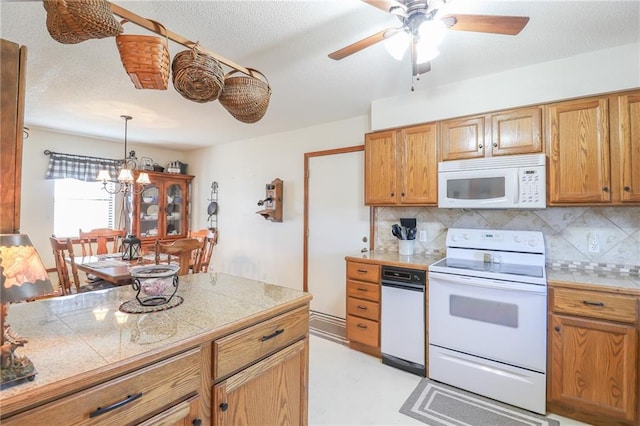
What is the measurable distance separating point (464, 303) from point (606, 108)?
65.1 inches

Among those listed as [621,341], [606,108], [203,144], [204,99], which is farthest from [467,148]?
[203,144]

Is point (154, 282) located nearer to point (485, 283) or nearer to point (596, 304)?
point (485, 283)

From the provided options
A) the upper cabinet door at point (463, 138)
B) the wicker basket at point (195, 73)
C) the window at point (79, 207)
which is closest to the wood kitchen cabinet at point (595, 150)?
the upper cabinet door at point (463, 138)

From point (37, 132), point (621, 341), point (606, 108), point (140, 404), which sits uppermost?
point (37, 132)

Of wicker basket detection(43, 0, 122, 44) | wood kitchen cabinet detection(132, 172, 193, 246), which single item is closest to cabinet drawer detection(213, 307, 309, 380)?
wicker basket detection(43, 0, 122, 44)

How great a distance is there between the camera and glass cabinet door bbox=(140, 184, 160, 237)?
4.89 metres

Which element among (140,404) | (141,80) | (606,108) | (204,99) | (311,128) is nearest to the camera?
(140,404)

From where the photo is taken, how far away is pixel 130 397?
0.90m

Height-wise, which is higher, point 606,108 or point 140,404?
point 606,108

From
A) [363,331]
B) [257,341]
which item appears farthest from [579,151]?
[257,341]

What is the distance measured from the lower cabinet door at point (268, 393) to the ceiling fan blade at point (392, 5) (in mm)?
1609

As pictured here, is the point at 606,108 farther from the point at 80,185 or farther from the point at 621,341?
the point at 80,185

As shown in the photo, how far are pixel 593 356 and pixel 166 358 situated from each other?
2394mm

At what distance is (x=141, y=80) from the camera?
3.59ft
